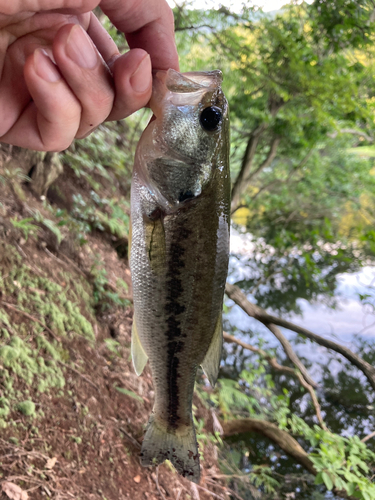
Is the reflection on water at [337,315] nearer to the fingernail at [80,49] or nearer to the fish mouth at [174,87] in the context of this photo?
the fish mouth at [174,87]

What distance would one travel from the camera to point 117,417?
10.1 ft

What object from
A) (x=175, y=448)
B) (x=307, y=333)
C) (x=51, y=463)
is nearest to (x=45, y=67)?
(x=175, y=448)

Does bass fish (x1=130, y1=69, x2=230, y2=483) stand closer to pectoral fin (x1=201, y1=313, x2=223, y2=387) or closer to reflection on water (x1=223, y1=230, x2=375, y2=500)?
pectoral fin (x1=201, y1=313, x2=223, y2=387)

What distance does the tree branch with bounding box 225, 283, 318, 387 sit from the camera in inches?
192

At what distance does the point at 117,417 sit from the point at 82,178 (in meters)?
3.67

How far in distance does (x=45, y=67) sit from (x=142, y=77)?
32cm

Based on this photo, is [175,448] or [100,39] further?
[175,448]

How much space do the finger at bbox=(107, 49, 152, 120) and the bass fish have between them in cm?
12

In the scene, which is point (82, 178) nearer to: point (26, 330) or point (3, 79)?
point (26, 330)

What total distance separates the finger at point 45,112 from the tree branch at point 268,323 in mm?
4053

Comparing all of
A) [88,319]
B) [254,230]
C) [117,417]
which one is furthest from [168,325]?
[254,230]

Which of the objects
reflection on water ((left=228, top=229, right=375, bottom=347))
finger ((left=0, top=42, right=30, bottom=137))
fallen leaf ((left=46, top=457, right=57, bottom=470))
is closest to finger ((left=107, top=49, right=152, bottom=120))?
finger ((left=0, top=42, right=30, bottom=137))

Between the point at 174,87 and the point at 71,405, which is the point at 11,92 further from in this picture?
the point at 71,405

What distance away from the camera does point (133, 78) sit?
124 cm
